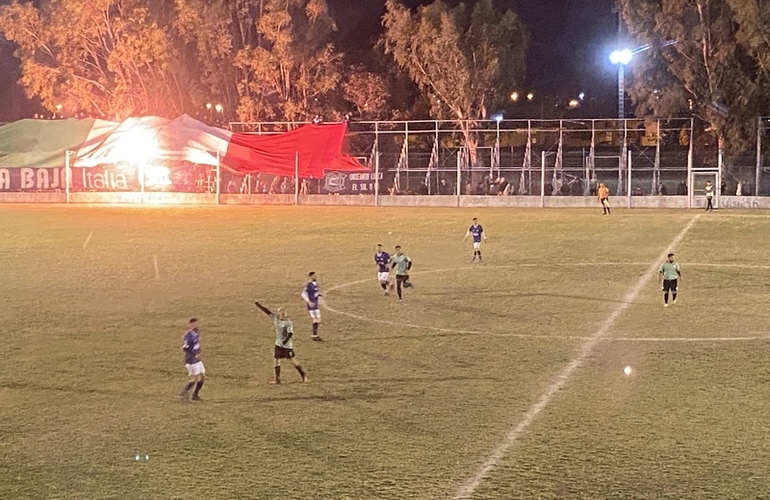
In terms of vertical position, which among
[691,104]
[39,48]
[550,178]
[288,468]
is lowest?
[288,468]

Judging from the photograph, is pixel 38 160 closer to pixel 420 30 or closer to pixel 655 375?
pixel 420 30

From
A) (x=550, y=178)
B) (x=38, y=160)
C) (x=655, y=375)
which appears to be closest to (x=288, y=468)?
(x=655, y=375)

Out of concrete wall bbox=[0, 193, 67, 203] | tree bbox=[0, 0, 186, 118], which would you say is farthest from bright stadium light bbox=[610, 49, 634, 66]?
concrete wall bbox=[0, 193, 67, 203]

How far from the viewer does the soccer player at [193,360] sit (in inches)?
528

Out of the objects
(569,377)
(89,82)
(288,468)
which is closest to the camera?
(288,468)

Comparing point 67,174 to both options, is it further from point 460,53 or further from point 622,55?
point 622,55

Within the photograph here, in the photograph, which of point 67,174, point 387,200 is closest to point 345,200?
point 387,200

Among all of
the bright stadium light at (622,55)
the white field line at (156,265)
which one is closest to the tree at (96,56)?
the bright stadium light at (622,55)

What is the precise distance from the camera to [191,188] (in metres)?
63.2

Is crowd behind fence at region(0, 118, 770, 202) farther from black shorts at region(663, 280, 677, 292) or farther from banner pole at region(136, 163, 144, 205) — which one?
black shorts at region(663, 280, 677, 292)

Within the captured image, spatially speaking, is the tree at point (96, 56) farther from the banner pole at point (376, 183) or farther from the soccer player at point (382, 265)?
the soccer player at point (382, 265)

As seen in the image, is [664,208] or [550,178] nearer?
[664,208]

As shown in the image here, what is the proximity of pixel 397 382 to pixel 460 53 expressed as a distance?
52.6 m

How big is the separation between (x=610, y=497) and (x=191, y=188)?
5582cm
